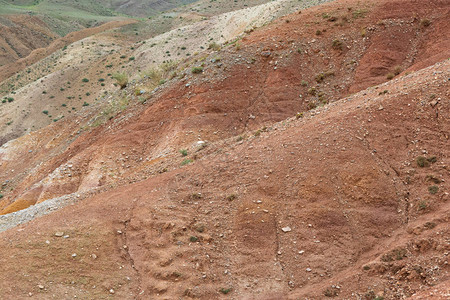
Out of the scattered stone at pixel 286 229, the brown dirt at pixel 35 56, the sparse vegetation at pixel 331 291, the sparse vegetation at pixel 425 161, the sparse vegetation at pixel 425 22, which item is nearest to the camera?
the sparse vegetation at pixel 331 291

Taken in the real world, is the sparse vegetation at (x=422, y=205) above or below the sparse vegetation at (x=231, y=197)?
below

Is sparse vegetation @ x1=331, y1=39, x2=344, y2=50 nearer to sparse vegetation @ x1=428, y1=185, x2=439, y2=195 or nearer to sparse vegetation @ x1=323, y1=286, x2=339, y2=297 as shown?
sparse vegetation @ x1=428, y1=185, x2=439, y2=195

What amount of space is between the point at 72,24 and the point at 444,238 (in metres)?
79.5

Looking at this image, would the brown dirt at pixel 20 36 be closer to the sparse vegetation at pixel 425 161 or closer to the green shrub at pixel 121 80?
the green shrub at pixel 121 80

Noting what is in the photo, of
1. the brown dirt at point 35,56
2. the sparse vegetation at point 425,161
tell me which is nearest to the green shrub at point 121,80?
the sparse vegetation at point 425,161

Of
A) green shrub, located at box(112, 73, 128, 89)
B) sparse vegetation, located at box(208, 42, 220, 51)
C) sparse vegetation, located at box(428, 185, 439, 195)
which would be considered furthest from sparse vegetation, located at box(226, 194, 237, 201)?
green shrub, located at box(112, 73, 128, 89)

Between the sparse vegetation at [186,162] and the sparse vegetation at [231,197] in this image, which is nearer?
the sparse vegetation at [231,197]

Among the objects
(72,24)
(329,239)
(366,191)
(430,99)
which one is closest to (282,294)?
(329,239)

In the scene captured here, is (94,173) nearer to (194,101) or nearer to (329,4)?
(194,101)

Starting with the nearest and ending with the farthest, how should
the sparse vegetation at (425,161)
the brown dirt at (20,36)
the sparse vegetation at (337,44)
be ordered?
the sparse vegetation at (425,161)
the sparse vegetation at (337,44)
the brown dirt at (20,36)

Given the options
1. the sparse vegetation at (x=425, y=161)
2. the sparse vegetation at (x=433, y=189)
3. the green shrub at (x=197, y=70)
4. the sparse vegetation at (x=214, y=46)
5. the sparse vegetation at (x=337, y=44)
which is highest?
the sparse vegetation at (x=214, y=46)

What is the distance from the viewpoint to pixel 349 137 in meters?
12.0

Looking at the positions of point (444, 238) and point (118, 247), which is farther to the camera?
point (118, 247)

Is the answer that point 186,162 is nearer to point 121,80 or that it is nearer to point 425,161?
point 425,161
